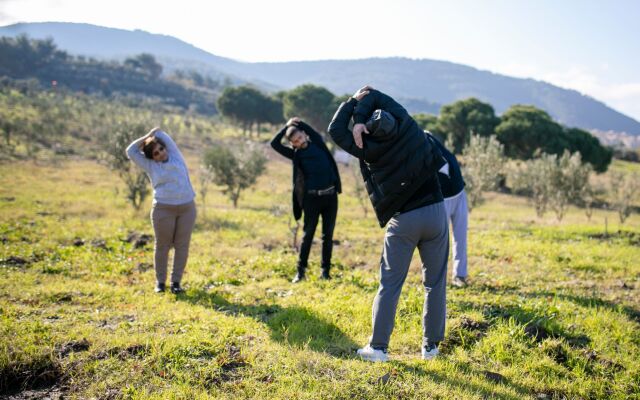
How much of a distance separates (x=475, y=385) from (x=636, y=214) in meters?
36.7

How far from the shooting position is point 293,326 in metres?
5.09

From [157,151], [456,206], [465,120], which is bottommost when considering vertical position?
[456,206]

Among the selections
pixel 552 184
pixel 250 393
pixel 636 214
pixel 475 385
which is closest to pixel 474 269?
pixel 475 385

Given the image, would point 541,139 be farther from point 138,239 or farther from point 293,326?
point 293,326

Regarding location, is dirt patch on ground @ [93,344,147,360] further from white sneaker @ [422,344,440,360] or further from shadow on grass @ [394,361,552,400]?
white sneaker @ [422,344,440,360]

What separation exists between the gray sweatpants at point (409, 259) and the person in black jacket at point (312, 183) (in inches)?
116

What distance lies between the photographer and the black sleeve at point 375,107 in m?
4.00

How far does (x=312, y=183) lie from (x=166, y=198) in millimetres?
2272

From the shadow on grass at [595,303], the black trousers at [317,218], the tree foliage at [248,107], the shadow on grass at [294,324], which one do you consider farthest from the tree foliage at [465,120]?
the shadow on grass at [294,324]

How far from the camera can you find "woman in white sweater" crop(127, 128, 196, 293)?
6574 mm

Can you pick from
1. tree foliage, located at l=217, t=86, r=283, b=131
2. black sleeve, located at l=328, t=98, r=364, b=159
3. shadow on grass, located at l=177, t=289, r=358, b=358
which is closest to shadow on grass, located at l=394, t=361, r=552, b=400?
shadow on grass, located at l=177, t=289, r=358, b=358

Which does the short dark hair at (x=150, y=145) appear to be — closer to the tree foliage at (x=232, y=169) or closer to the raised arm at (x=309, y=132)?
the raised arm at (x=309, y=132)

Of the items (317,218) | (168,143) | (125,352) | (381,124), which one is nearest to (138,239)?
(168,143)

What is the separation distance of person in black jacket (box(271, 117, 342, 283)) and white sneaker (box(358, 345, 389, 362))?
9.77 ft
